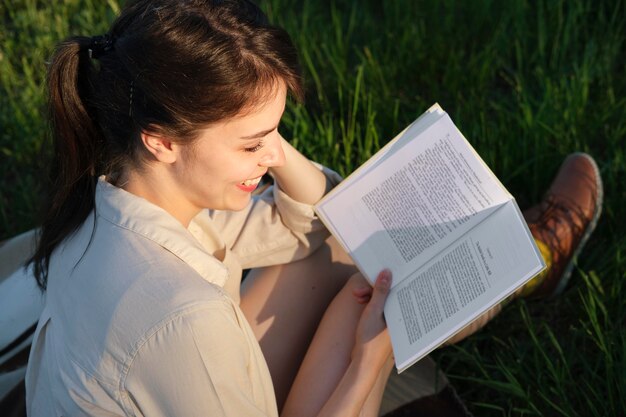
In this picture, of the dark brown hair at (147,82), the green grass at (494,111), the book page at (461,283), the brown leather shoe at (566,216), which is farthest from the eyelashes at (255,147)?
the brown leather shoe at (566,216)

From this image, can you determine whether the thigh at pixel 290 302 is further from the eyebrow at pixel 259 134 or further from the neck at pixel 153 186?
the eyebrow at pixel 259 134

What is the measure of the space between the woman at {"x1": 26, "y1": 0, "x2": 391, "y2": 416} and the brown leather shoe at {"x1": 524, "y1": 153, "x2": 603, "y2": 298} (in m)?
0.70

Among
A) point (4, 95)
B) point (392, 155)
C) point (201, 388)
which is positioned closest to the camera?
point (201, 388)

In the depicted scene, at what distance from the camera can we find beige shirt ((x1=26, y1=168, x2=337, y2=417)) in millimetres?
1317

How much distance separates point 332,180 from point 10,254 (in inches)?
33.9

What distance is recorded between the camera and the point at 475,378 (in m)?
1.93

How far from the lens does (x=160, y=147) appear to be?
1.48 m

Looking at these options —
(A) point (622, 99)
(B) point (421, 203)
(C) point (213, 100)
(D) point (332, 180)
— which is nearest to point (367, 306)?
(B) point (421, 203)

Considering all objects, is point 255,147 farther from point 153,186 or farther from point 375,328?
point 375,328

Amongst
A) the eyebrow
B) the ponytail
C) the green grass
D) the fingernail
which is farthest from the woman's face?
the green grass

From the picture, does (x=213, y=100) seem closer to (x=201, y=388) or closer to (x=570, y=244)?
(x=201, y=388)

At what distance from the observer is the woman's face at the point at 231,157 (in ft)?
4.86

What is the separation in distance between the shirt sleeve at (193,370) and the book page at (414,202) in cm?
48

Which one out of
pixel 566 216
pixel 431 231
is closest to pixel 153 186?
pixel 431 231
